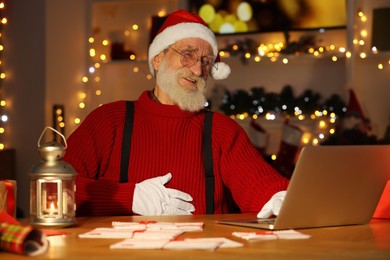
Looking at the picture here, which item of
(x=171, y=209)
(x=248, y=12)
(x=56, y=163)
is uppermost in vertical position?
(x=248, y=12)

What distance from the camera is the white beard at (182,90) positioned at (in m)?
3.10

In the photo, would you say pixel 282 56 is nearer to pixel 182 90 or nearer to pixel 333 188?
pixel 182 90

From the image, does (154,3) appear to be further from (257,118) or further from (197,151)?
(197,151)

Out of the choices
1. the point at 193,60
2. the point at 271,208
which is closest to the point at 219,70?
the point at 193,60

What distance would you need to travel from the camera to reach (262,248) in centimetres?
172

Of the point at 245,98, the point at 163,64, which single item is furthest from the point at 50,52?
the point at 163,64

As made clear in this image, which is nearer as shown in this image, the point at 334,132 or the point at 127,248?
the point at 127,248

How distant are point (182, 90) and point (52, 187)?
3.68 feet

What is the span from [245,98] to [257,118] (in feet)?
0.49

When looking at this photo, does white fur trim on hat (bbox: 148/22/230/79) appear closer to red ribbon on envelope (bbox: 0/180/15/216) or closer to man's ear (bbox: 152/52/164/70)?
man's ear (bbox: 152/52/164/70)

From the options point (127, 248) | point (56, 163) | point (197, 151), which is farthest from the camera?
point (197, 151)

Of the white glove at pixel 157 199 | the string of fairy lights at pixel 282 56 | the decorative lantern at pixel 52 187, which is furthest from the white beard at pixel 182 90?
the string of fairy lights at pixel 282 56

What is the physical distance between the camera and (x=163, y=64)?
3.26m

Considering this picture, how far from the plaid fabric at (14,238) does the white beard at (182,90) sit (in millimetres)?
1500
